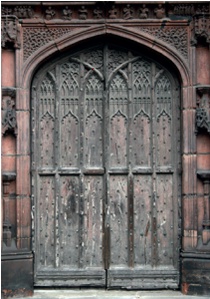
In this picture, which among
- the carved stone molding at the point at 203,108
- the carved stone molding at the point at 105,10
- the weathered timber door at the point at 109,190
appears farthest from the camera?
the weathered timber door at the point at 109,190

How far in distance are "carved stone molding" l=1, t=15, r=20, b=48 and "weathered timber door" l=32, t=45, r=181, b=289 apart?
2.12 feet

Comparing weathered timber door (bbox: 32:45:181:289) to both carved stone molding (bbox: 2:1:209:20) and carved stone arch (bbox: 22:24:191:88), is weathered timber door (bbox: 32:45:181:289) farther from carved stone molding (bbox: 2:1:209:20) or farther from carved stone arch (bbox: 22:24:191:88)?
carved stone molding (bbox: 2:1:209:20)

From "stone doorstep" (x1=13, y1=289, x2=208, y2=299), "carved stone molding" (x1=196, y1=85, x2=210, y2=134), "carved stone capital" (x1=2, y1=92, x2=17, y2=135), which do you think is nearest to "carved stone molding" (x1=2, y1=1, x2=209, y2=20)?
"carved stone molding" (x1=196, y1=85, x2=210, y2=134)

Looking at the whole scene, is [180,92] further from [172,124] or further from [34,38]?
[34,38]

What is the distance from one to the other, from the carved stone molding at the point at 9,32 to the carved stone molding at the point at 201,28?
98.4 inches

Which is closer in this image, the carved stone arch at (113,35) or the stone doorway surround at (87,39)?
the stone doorway surround at (87,39)

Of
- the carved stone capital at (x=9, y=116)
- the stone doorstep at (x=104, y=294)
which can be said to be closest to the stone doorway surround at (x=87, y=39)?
the carved stone capital at (x=9, y=116)

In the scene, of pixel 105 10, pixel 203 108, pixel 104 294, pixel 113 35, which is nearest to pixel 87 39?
pixel 113 35

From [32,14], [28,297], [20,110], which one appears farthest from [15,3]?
[28,297]

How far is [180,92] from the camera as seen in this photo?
835 centimetres

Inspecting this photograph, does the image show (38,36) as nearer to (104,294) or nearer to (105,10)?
(105,10)

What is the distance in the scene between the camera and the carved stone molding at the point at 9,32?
805 cm

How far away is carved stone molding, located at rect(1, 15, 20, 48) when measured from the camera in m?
8.05

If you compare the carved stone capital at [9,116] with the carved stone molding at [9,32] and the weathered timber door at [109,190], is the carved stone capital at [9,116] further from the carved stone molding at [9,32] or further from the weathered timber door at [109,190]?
the carved stone molding at [9,32]
